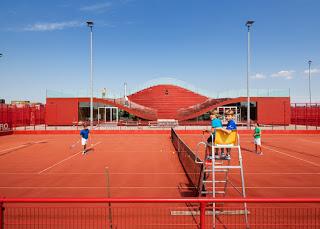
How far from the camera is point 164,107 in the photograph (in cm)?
5059

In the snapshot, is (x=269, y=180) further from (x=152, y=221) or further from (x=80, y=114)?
(x=80, y=114)

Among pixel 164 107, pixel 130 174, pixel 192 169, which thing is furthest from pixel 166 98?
pixel 192 169

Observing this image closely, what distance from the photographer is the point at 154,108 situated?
50.4 metres

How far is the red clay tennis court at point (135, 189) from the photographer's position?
6832 millimetres

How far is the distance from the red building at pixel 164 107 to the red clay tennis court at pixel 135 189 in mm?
20290

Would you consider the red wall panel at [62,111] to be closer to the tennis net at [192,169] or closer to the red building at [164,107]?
the red building at [164,107]

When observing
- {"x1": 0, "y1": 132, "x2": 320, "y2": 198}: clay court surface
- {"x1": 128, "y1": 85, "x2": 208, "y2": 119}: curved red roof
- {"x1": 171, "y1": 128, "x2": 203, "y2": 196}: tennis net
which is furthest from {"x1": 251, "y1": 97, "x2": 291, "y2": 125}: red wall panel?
{"x1": 171, "y1": 128, "x2": 203, "y2": 196}: tennis net

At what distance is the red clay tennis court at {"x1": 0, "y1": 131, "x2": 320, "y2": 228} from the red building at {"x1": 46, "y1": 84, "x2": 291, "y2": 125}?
20.3m

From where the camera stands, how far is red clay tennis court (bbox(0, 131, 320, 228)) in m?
6.83

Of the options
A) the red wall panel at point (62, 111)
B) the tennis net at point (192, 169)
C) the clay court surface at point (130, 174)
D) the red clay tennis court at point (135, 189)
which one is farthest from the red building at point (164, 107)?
the tennis net at point (192, 169)

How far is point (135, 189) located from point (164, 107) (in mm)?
40797

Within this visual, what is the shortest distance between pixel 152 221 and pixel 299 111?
4333cm

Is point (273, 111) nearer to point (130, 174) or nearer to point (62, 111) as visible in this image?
point (62, 111)

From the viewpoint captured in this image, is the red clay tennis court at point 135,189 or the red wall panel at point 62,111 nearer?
the red clay tennis court at point 135,189
